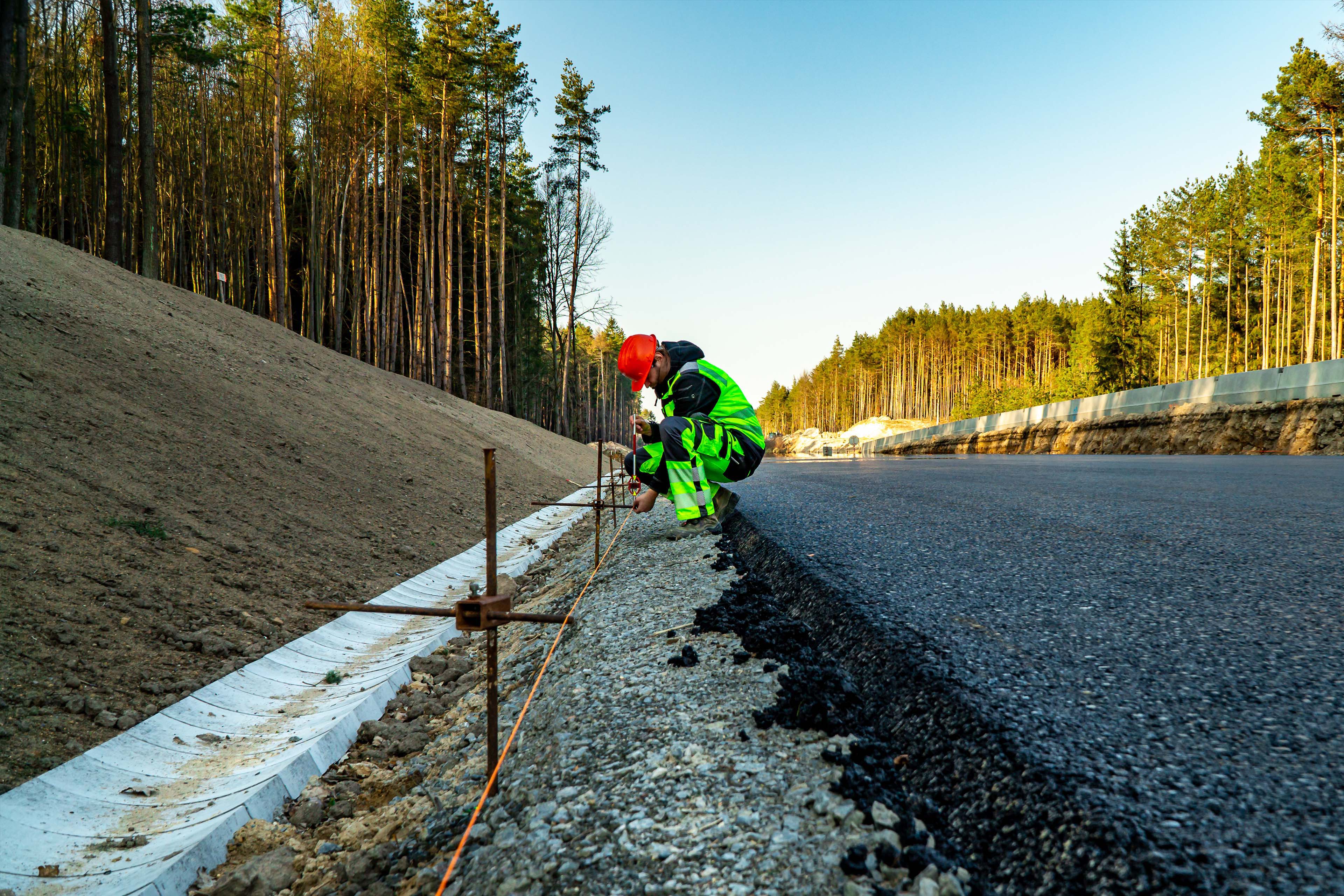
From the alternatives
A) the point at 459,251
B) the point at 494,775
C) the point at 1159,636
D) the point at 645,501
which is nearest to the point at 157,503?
the point at 645,501

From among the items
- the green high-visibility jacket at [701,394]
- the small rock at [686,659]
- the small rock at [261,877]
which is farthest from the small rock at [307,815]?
the green high-visibility jacket at [701,394]

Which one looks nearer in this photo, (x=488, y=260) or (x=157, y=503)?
(x=157, y=503)

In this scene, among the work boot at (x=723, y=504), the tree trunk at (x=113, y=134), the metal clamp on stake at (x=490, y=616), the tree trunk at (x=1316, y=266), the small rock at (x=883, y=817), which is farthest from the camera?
the tree trunk at (x=1316, y=266)

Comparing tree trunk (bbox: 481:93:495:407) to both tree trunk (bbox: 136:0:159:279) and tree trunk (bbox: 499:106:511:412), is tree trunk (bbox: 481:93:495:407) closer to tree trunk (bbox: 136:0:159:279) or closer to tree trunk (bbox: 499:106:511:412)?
tree trunk (bbox: 499:106:511:412)

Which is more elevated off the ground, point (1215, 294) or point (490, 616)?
point (1215, 294)

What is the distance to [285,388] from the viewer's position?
32.0 feet

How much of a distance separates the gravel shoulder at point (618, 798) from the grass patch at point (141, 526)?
239 centimetres

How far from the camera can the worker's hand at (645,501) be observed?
4.38m

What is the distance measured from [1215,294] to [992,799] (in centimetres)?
5387

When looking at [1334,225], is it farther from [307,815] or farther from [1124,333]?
[307,815]

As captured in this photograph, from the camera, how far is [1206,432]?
12031 mm

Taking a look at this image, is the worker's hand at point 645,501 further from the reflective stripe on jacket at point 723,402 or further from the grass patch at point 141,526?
the grass patch at point 141,526

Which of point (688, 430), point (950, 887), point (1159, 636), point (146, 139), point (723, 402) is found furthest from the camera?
point (146, 139)

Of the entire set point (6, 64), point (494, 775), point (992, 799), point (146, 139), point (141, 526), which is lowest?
point (494, 775)
